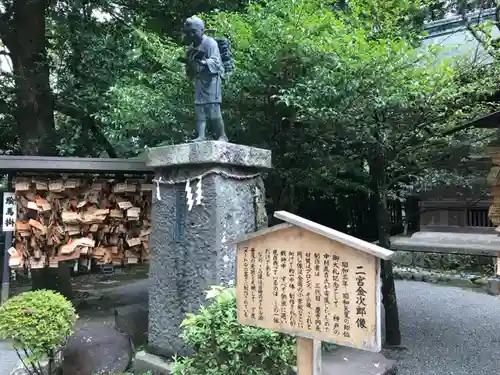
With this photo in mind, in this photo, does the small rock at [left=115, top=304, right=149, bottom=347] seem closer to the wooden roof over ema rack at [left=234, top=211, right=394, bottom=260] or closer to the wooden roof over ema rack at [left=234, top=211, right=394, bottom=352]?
the wooden roof over ema rack at [left=234, top=211, right=394, bottom=352]

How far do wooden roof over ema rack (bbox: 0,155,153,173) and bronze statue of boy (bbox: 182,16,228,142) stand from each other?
1793 millimetres

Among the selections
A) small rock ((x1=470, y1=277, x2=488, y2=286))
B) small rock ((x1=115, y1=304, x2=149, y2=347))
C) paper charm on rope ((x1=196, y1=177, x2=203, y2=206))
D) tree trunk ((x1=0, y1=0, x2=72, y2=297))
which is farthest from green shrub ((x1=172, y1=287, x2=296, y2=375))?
small rock ((x1=470, y1=277, x2=488, y2=286))

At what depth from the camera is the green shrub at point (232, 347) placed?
Result: 3.57 m

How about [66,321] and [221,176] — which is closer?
[66,321]

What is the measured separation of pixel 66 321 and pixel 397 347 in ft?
16.8

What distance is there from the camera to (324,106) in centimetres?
574

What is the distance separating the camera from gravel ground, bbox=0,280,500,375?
6.48 meters

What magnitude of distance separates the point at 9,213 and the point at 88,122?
3.60 meters

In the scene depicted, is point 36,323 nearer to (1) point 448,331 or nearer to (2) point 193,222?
(2) point 193,222

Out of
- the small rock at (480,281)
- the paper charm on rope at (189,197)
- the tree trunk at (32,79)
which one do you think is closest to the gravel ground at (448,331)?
the small rock at (480,281)

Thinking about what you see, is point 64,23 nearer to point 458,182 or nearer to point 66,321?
point 66,321

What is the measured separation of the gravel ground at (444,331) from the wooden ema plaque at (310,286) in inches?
159

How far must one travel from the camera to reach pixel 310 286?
9.57 feet

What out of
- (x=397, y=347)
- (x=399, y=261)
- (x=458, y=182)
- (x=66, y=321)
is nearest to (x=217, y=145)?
(x=66, y=321)
